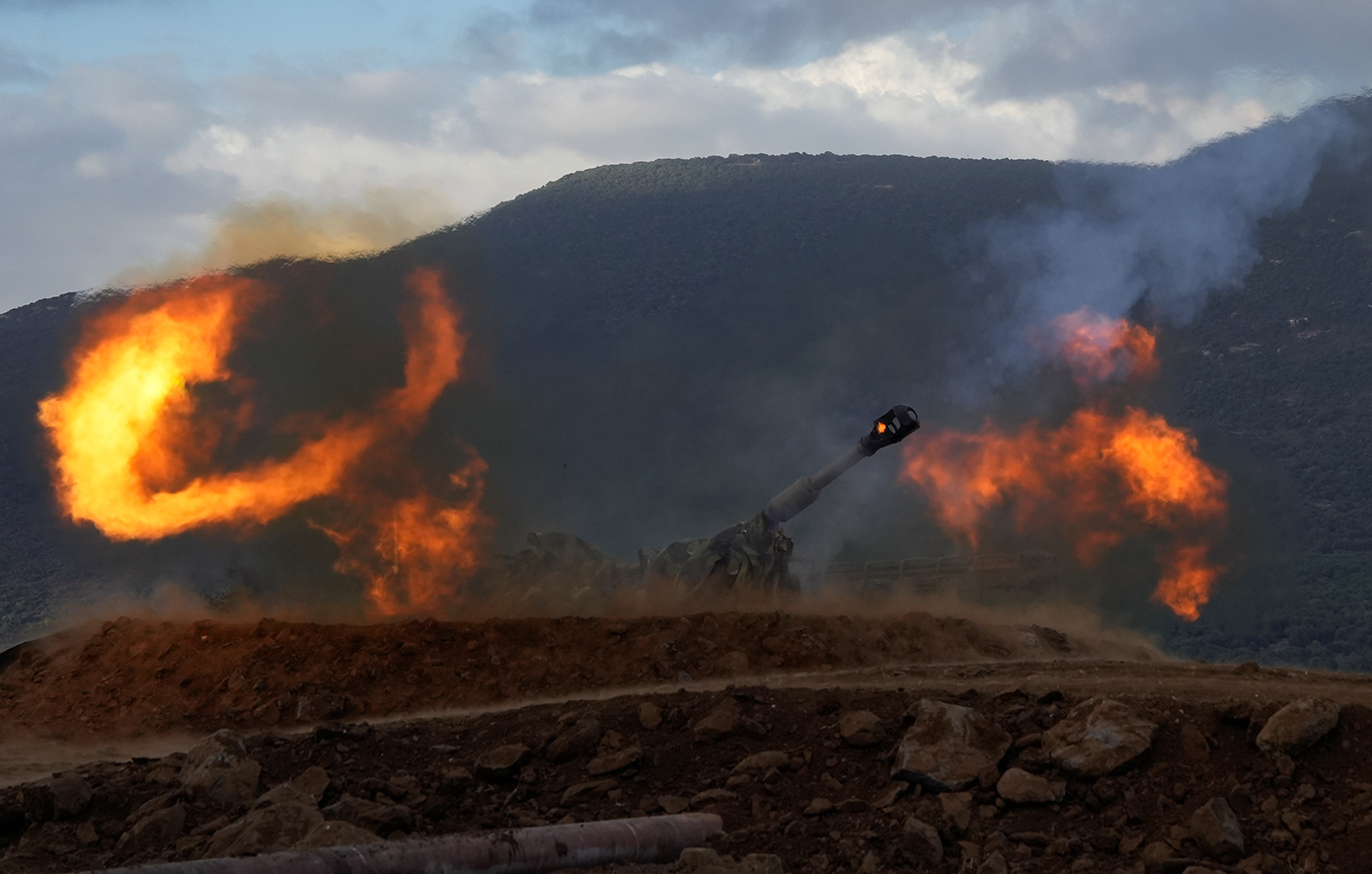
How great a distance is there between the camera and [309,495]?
27688 millimetres

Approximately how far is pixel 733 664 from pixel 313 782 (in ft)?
29.7

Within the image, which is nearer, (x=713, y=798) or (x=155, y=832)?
(x=155, y=832)

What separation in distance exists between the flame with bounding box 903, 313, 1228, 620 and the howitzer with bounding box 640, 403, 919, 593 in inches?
520

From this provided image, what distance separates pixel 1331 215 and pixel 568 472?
36.3m

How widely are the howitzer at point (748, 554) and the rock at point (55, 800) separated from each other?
1563 centimetres

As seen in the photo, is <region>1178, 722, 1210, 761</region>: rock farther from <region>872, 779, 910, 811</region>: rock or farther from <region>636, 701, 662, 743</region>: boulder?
<region>636, 701, 662, 743</region>: boulder

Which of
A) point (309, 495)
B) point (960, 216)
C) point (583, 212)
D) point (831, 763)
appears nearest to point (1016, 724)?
point (831, 763)

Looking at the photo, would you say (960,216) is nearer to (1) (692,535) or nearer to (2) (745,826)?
(1) (692,535)

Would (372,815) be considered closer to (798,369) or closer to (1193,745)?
(1193,745)

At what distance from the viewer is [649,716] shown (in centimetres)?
1483

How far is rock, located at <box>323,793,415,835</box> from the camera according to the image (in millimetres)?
12297

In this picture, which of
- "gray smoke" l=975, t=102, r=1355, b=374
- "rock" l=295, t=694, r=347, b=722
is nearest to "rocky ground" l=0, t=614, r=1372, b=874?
"rock" l=295, t=694, r=347, b=722

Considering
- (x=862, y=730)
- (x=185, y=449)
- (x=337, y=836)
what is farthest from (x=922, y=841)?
(x=185, y=449)

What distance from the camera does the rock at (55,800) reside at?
13195 millimetres
